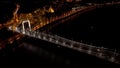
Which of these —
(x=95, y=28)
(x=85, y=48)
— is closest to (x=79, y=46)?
(x=85, y=48)

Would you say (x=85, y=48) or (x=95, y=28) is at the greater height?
(x=95, y=28)

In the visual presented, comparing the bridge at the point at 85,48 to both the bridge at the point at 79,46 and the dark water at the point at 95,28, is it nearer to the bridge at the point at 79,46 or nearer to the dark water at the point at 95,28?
the bridge at the point at 79,46

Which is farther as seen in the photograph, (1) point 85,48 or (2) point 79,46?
(2) point 79,46

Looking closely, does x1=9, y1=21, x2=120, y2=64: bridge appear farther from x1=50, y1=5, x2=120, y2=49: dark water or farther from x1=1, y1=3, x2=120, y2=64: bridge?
x1=50, y1=5, x2=120, y2=49: dark water

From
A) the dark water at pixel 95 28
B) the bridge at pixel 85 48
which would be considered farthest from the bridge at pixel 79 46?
the dark water at pixel 95 28

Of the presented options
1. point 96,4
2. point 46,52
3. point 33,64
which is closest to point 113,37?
point 46,52

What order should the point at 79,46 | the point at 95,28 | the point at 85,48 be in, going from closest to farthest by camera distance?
the point at 85,48 → the point at 79,46 → the point at 95,28

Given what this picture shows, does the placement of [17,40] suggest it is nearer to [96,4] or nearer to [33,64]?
[33,64]

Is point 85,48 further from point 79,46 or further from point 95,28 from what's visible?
point 95,28

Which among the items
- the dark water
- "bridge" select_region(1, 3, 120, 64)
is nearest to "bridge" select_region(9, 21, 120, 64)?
"bridge" select_region(1, 3, 120, 64)
